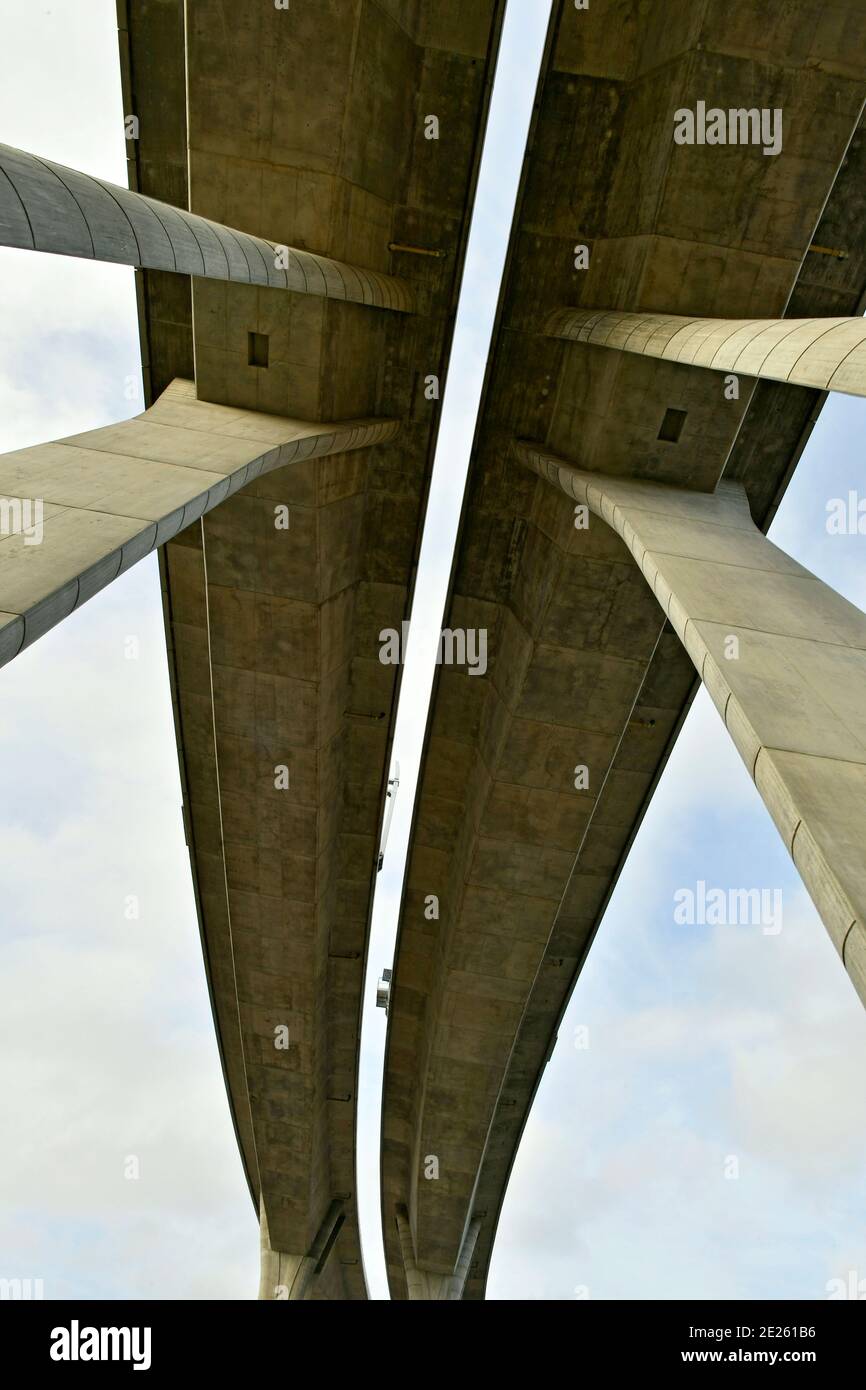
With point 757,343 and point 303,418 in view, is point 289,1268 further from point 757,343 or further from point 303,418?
point 757,343

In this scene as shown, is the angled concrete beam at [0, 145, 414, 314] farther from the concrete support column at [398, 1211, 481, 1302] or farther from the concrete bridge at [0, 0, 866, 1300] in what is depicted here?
the concrete support column at [398, 1211, 481, 1302]

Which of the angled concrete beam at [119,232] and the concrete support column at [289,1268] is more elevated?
the angled concrete beam at [119,232]

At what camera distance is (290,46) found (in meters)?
11.7

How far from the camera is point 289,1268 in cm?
2494

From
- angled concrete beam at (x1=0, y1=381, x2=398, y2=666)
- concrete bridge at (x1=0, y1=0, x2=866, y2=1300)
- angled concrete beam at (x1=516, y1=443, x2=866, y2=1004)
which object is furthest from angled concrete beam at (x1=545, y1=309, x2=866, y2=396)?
angled concrete beam at (x1=0, y1=381, x2=398, y2=666)

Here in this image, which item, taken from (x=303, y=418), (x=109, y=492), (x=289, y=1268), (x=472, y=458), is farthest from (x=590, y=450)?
(x=289, y=1268)

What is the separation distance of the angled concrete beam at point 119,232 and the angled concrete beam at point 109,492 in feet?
7.10

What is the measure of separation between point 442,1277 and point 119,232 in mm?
29645

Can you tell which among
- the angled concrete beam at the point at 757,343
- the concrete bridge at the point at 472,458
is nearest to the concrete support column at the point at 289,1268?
the concrete bridge at the point at 472,458

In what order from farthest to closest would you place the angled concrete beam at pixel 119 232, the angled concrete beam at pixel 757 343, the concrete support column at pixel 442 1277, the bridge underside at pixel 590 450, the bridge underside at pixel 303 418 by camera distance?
the concrete support column at pixel 442 1277
the bridge underside at pixel 303 418
the bridge underside at pixel 590 450
the angled concrete beam at pixel 757 343
the angled concrete beam at pixel 119 232

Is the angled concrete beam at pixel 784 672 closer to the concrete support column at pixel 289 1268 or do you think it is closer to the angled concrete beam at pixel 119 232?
the angled concrete beam at pixel 119 232

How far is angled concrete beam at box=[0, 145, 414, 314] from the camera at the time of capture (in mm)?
5578

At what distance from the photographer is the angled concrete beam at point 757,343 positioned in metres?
6.66
